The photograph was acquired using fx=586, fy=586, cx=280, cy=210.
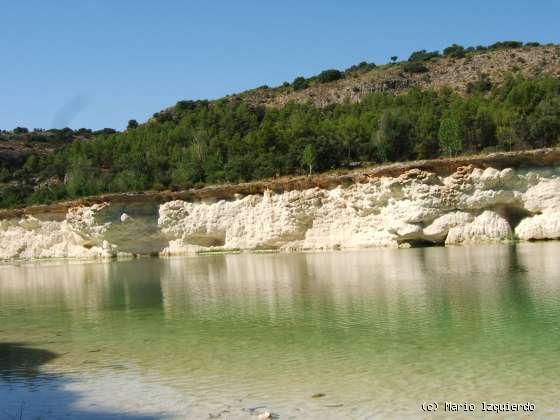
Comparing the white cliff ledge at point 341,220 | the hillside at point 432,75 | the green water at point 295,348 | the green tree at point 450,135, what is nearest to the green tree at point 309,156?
the white cliff ledge at point 341,220

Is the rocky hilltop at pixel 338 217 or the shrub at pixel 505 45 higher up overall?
the shrub at pixel 505 45

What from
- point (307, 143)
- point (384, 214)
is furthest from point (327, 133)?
point (384, 214)

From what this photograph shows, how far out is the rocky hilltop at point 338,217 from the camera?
3459 cm

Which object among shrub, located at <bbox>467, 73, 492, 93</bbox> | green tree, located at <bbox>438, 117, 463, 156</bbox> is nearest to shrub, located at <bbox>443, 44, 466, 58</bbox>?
shrub, located at <bbox>467, 73, 492, 93</bbox>

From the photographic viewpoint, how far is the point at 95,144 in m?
79.1

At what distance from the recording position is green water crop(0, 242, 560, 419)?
757cm

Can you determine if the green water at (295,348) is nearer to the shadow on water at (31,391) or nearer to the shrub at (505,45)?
the shadow on water at (31,391)

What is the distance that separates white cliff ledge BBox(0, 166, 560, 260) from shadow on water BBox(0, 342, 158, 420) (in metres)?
28.0

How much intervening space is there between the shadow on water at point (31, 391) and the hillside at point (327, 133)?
39.7 meters

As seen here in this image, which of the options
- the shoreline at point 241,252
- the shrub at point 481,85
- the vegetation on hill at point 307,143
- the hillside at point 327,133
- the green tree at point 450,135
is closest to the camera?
the shoreline at point 241,252

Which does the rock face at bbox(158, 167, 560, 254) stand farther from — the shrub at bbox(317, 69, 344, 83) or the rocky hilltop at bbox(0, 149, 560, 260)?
the shrub at bbox(317, 69, 344, 83)

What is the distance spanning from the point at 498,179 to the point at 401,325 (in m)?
25.8

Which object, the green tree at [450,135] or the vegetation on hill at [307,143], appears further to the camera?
the vegetation on hill at [307,143]

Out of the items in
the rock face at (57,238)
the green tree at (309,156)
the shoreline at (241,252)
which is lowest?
the shoreline at (241,252)
